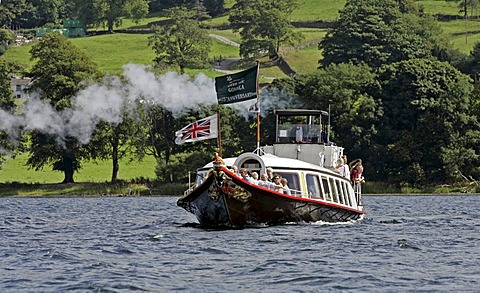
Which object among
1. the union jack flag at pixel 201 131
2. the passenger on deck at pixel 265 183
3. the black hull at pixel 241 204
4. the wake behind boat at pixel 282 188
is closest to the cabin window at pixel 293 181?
the wake behind boat at pixel 282 188

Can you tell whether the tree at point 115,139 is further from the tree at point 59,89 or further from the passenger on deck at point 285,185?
the passenger on deck at point 285,185

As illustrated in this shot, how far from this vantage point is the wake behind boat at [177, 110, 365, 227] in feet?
182

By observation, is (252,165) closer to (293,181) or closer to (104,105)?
(293,181)

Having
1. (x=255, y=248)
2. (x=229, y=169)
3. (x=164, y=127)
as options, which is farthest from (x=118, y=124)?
(x=255, y=248)

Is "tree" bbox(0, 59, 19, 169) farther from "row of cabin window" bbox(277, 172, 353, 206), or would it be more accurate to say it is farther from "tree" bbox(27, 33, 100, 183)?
"row of cabin window" bbox(277, 172, 353, 206)

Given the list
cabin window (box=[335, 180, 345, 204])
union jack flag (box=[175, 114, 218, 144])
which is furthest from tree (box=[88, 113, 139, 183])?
union jack flag (box=[175, 114, 218, 144])

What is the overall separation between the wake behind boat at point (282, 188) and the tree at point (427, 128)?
6354 cm

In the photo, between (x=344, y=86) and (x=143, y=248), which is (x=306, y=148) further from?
(x=344, y=86)

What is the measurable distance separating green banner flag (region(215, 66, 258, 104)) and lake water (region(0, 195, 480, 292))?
675 cm

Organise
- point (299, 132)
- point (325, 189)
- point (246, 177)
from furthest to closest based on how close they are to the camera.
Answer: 1. point (299, 132)
2. point (325, 189)
3. point (246, 177)

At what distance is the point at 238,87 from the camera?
199 ft

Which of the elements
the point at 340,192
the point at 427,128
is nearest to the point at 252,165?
the point at 340,192

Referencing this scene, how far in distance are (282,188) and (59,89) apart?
8012 cm

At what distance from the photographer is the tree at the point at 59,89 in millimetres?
133625
